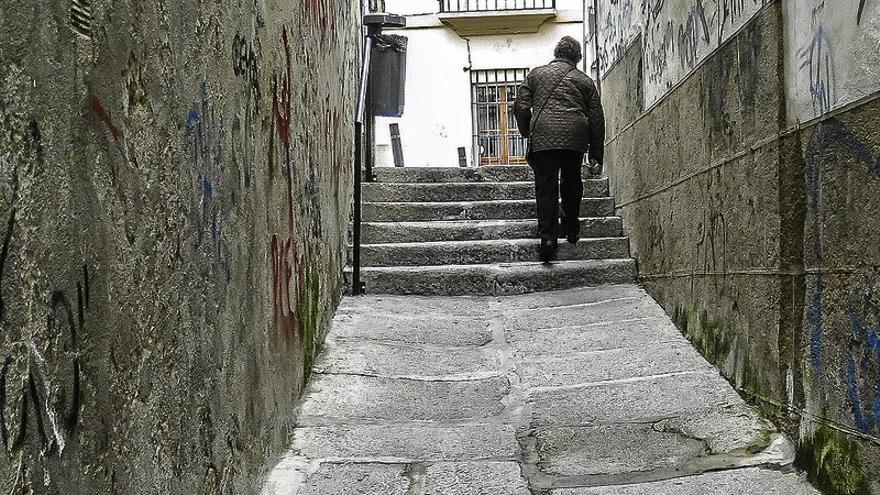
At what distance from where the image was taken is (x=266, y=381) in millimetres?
2990

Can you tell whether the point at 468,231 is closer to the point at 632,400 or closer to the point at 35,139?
the point at 632,400

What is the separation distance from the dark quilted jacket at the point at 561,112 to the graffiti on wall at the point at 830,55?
2768mm

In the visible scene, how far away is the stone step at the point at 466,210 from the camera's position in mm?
6734

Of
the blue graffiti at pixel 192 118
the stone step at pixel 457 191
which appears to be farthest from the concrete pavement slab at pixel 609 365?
the stone step at pixel 457 191

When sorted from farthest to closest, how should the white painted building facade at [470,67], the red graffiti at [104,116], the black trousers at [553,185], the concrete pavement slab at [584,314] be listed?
the white painted building facade at [470,67] → the black trousers at [553,185] → the concrete pavement slab at [584,314] → the red graffiti at [104,116]

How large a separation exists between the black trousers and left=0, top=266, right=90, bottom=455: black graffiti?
4.63 metres

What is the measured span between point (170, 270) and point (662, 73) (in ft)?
12.2

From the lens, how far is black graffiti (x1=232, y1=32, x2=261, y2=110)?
2.70 m

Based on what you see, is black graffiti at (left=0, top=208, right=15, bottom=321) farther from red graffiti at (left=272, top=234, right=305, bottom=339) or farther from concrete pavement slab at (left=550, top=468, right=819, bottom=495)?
concrete pavement slab at (left=550, top=468, right=819, bottom=495)

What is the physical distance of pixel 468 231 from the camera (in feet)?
21.2

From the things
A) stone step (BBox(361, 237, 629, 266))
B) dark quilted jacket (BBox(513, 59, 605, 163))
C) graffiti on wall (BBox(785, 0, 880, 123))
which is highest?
dark quilted jacket (BBox(513, 59, 605, 163))

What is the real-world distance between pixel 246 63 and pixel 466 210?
407 centimetres

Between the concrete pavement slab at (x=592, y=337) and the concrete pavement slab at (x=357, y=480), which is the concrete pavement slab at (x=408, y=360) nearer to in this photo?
the concrete pavement slab at (x=592, y=337)

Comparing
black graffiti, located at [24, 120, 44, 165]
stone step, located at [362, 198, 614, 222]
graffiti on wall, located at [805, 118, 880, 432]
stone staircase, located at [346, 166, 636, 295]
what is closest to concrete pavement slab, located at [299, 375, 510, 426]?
graffiti on wall, located at [805, 118, 880, 432]
